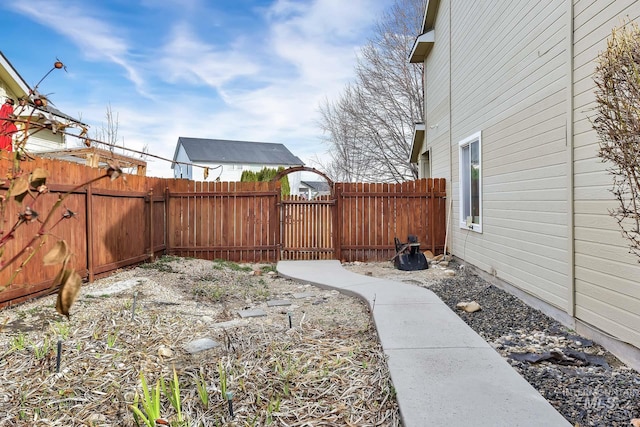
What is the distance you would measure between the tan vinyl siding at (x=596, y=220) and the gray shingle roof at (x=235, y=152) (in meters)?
26.5

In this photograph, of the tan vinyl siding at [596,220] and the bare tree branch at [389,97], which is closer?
the tan vinyl siding at [596,220]

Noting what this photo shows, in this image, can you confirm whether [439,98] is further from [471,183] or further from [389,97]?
[389,97]

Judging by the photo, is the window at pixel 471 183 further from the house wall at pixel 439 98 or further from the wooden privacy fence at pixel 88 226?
the wooden privacy fence at pixel 88 226

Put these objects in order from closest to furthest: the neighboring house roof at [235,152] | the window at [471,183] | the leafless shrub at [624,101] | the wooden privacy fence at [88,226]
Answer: the leafless shrub at [624,101]
the wooden privacy fence at [88,226]
the window at [471,183]
the neighboring house roof at [235,152]

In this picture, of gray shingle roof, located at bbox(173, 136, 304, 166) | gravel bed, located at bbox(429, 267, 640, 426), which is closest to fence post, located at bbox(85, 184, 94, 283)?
gravel bed, located at bbox(429, 267, 640, 426)

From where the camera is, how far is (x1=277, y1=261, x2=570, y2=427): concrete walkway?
7.11ft

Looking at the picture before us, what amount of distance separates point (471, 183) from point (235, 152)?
25234 millimetres

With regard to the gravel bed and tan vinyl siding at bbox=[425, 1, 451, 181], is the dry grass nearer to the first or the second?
the gravel bed

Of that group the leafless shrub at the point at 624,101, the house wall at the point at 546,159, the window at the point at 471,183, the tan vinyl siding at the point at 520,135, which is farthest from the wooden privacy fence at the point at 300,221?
the leafless shrub at the point at 624,101

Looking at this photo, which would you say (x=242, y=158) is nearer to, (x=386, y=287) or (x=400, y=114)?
(x=400, y=114)

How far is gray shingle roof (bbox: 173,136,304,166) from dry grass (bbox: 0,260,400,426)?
83.6ft

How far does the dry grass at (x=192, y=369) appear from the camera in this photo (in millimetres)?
2283

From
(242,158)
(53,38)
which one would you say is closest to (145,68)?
(53,38)

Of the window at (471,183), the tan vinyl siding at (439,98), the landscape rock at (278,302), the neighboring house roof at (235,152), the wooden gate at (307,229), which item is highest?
the neighboring house roof at (235,152)
